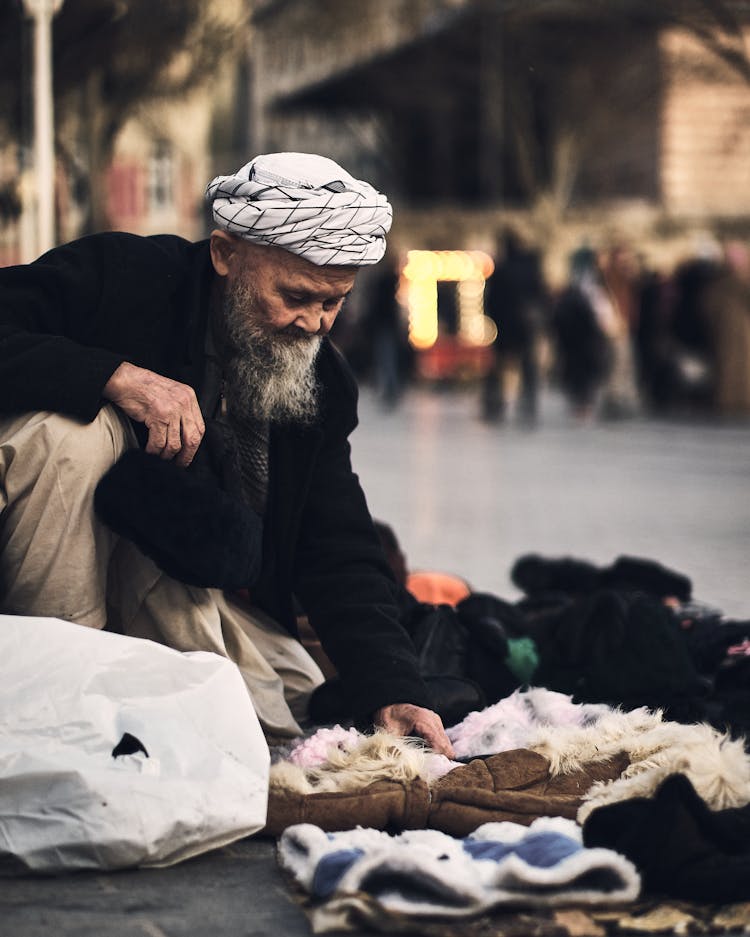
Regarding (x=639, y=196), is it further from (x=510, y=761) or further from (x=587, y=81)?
(x=510, y=761)

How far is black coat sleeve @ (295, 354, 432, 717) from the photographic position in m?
3.76

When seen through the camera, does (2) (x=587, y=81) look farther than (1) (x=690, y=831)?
Yes

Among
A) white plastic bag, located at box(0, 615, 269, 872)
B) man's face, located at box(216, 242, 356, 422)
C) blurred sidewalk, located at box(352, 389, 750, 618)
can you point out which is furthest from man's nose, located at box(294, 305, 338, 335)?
blurred sidewalk, located at box(352, 389, 750, 618)

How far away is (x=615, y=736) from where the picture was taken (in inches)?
147

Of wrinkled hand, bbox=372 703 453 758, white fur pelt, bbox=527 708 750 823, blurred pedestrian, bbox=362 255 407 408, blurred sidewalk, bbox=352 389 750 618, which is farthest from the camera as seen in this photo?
blurred pedestrian, bbox=362 255 407 408

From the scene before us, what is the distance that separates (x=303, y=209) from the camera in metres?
3.66

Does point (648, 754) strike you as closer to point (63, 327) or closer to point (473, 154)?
point (63, 327)

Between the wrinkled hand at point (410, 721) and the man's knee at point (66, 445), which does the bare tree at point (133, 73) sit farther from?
the wrinkled hand at point (410, 721)

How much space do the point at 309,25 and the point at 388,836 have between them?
19.6m

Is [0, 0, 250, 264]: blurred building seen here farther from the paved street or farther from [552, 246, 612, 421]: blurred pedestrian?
[552, 246, 612, 421]: blurred pedestrian

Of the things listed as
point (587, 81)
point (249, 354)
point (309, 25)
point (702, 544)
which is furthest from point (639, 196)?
point (249, 354)

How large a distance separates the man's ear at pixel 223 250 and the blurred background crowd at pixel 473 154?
4.86 metres

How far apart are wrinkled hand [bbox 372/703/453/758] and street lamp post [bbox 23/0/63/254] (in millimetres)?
5421

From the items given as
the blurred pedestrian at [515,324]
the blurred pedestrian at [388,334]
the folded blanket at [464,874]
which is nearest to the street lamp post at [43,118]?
the folded blanket at [464,874]
